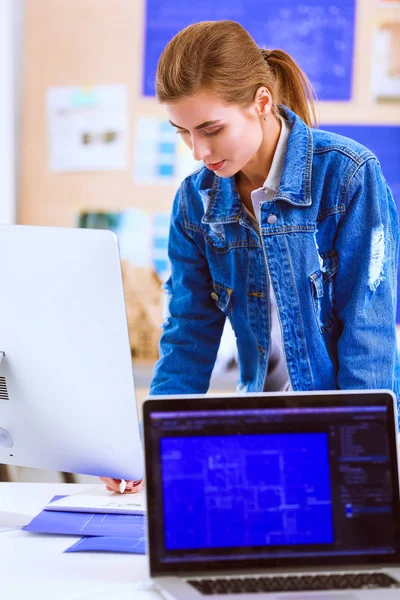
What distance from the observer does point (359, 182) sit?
4.58 ft

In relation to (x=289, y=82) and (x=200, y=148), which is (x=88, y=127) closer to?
(x=289, y=82)

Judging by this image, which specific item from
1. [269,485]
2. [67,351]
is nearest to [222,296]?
[67,351]

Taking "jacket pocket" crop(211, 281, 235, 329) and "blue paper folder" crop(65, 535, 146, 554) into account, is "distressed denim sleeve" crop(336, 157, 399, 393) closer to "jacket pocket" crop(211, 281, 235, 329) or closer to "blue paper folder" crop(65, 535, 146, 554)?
"jacket pocket" crop(211, 281, 235, 329)

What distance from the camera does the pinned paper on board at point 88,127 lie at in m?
2.70

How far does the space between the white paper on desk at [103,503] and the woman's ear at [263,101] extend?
0.72m

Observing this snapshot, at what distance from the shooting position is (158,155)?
2707mm

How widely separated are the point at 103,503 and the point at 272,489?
0.43 metres

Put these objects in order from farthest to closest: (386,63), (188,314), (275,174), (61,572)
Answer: (386,63), (188,314), (275,174), (61,572)

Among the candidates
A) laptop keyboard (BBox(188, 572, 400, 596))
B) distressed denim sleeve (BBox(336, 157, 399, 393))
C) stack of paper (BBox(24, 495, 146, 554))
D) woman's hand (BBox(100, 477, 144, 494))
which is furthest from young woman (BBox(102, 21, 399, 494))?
laptop keyboard (BBox(188, 572, 400, 596))

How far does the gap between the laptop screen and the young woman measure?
432 millimetres

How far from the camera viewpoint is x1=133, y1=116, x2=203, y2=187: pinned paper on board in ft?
8.86

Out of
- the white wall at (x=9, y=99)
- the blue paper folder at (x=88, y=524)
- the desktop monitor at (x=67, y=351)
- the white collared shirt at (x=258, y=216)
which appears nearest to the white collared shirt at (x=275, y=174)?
the white collared shirt at (x=258, y=216)

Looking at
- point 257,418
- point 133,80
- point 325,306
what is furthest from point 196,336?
point 133,80

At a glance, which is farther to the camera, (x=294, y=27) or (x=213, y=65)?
(x=294, y=27)
